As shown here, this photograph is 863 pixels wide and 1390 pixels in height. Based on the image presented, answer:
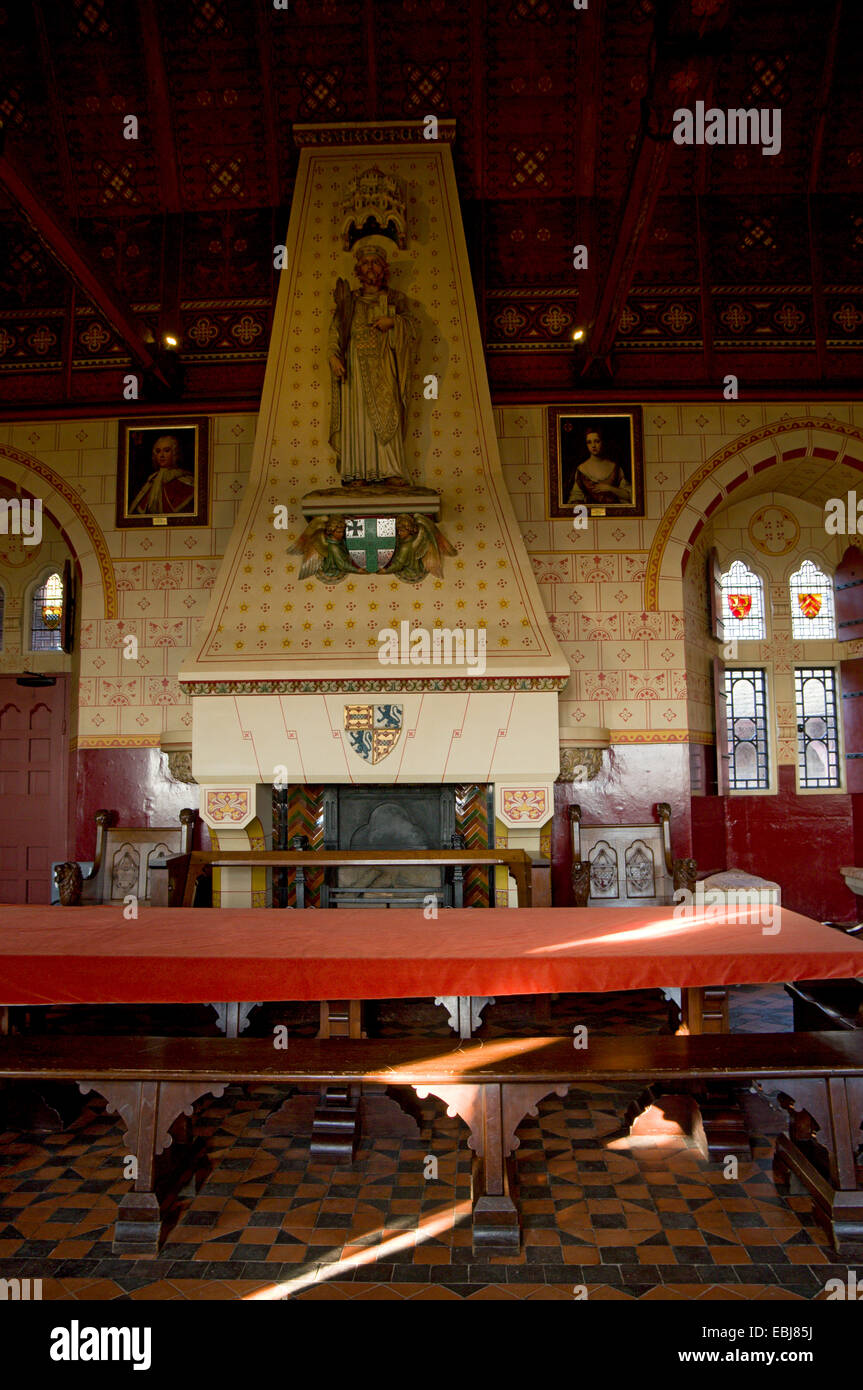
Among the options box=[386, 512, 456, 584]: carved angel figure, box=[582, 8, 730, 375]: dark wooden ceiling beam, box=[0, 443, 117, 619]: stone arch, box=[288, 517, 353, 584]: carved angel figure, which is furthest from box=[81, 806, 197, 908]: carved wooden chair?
box=[582, 8, 730, 375]: dark wooden ceiling beam

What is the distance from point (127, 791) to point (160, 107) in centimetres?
667

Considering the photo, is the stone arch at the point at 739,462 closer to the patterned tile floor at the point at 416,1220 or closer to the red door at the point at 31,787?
the patterned tile floor at the point at 416,1220

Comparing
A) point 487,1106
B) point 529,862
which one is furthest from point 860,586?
point 487,1106

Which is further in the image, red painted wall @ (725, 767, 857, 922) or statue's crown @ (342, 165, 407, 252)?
red painted wall @ (725, 767, 857, 922)

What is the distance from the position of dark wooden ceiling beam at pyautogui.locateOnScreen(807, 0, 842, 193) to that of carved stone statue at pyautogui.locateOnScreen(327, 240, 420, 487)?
14.5ft

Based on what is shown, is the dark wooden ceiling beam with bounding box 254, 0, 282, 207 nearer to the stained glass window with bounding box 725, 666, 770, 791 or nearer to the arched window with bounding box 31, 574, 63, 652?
the arched window with bounding box 31, 574, 63, 652

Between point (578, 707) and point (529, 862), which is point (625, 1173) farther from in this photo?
point (578, 707)

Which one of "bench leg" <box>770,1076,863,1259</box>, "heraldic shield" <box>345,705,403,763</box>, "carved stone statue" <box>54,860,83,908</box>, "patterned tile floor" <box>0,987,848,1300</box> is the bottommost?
"patterned tile floor" <box>0,987,848,1300</box>

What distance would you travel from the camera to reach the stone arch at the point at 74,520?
8.80 metres

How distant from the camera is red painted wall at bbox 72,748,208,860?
8555 millimetres

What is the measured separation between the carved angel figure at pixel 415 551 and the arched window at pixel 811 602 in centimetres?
471

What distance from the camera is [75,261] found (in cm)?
664

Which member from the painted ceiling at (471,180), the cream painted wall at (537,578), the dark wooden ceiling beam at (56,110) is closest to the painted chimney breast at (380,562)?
the painted ceiling at (471,180)

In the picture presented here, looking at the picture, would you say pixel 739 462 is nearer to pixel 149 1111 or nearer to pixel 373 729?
pixel 373 729
